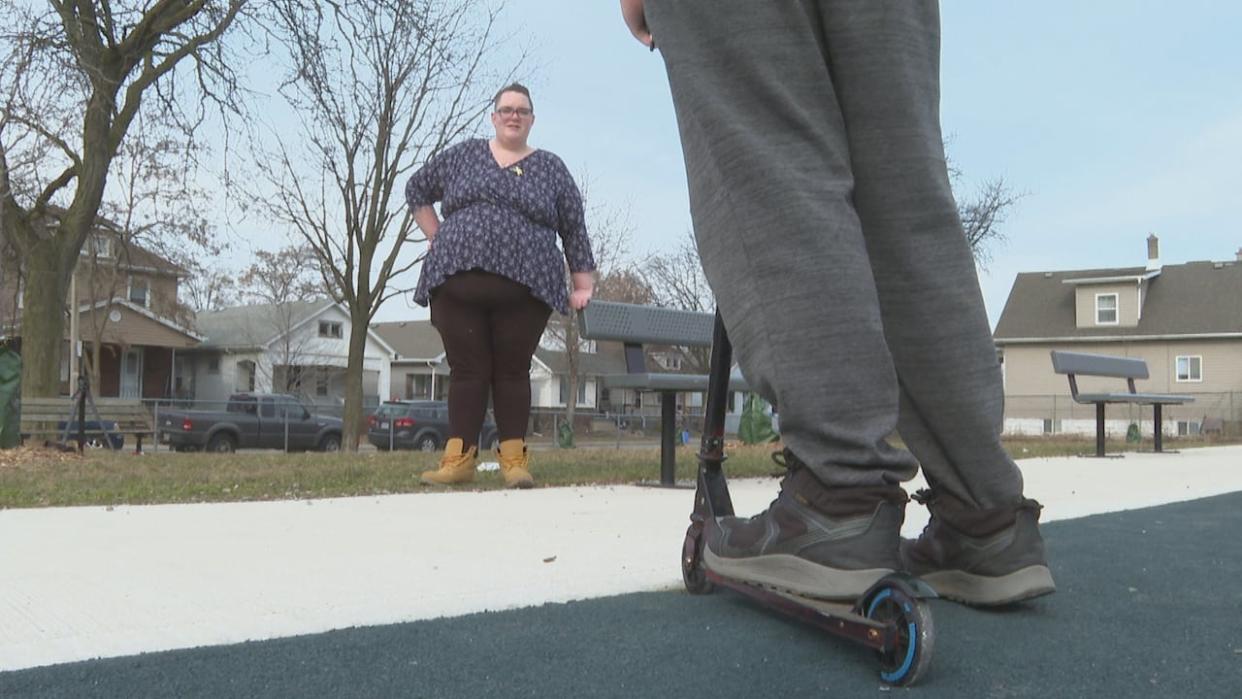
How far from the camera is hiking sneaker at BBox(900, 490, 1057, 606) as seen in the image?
160 cm

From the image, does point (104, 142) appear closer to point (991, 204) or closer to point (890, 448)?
point (890, 448)

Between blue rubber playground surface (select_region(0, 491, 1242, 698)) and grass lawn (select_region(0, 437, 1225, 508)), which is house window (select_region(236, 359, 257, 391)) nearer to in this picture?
grass lawn (select_region(0, 437, 1225, 508))

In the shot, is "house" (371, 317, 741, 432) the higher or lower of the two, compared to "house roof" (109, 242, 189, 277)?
lower

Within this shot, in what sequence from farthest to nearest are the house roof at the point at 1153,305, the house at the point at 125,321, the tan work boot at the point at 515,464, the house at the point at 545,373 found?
the house at the point at 545,373 < the house roof at the point at 1153,305 < the house at the point at 125,321 < the tan work boot at the point at 515,464

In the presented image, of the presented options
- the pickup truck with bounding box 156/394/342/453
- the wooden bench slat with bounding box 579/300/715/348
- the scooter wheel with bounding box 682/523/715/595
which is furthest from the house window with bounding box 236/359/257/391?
the scooter wheel with bounding box 682/523/715/595

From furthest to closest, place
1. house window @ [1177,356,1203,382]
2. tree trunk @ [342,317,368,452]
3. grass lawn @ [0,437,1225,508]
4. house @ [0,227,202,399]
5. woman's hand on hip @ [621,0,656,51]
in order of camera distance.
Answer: house window @ [1177,356,1203,382] < house @ [0,227,202,399] < tree trunk @ [342,317,368,452] < grass lawn @ [0,437,1225,508] < woman's hand on hip @ [621,0,656,51]

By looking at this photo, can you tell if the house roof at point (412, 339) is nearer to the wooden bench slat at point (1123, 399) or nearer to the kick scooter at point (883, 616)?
the wooden bench slat at point (1123, 399)

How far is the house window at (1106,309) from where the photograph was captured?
3841 centimetres

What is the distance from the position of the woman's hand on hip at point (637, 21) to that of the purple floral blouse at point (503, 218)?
8.83ft

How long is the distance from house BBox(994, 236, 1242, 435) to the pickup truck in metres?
25.3

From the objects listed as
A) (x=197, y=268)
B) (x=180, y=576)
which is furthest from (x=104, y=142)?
(x=197, y=268)

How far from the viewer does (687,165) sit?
1.64m

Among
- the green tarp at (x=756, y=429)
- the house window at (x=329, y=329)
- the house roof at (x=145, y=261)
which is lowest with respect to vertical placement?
the green tarp at (x=756, y=429)

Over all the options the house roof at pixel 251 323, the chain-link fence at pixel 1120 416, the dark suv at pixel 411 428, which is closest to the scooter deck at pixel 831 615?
the dark suv at pixel 411 428
